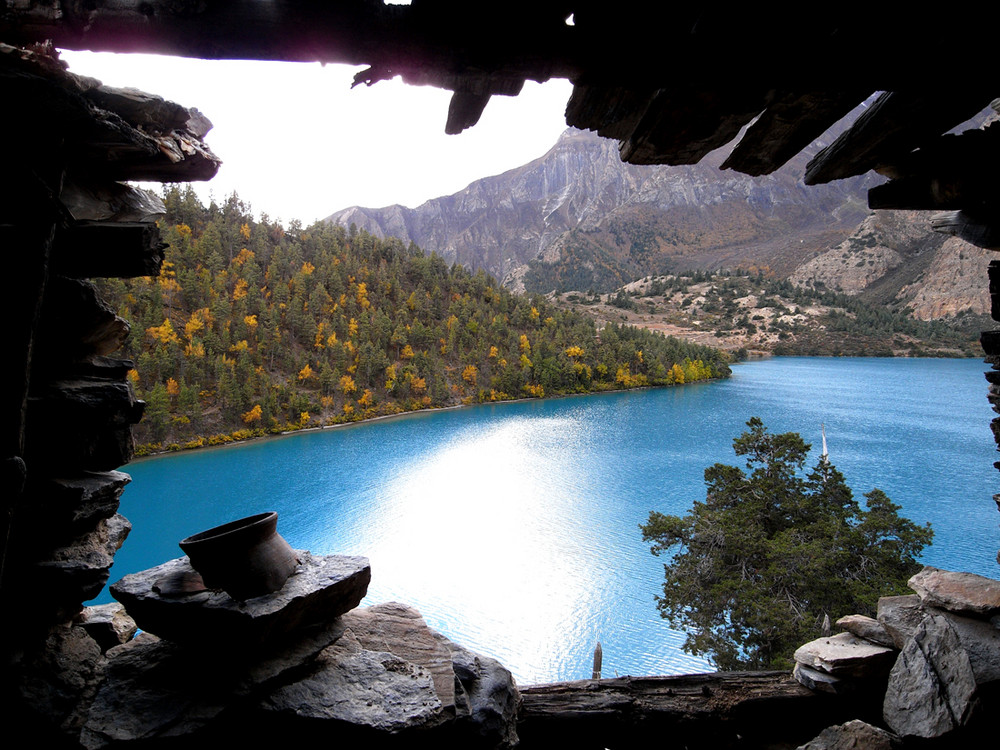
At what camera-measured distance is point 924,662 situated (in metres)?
3.77

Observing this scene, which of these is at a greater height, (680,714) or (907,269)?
(907,269)

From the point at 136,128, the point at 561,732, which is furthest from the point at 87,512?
the point at 561,732

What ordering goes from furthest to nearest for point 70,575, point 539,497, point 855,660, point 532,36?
point 539,497 < point 855,660 < point 70,575 < point 532,36

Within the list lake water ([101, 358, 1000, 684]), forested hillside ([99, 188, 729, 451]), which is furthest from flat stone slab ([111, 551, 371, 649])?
forested hillside ([99, 188, 729, 451])

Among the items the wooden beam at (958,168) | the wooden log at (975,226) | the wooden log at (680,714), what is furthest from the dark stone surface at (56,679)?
the wooden log at (975,226)

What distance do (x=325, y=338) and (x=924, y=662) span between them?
191 ft

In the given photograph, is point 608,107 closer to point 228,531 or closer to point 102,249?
point 102,249

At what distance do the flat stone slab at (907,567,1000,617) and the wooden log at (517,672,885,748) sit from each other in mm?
880

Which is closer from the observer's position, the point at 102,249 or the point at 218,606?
the point at 218,606

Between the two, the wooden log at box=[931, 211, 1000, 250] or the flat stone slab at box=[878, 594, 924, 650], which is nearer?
the wooden log at box=[931, 211, 1000, 250]

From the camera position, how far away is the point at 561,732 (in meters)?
4.20

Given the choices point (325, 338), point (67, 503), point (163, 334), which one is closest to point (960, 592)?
point (67, 503)

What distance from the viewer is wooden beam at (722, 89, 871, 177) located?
8.45 feet

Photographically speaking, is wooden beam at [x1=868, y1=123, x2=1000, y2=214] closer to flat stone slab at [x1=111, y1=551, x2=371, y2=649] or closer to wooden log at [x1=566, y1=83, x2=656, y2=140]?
wooden log at [x1=566, y1=83, x2=656, y2=140]
